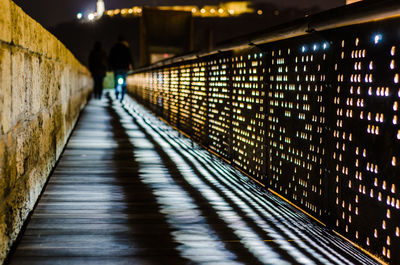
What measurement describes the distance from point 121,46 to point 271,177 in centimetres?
1683

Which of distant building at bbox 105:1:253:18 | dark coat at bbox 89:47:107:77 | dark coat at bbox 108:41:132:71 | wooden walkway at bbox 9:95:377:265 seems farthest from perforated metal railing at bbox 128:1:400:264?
distant building at bbox 105:1:253:18

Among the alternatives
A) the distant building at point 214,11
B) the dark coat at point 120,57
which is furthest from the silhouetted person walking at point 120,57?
the distant building at point 214,11

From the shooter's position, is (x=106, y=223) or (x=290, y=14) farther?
(x=290, y=14)

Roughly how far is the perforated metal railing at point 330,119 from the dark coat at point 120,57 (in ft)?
48.6

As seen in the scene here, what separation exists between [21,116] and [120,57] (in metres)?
17.7

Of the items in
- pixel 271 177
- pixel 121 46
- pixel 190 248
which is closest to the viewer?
pixel 190 248

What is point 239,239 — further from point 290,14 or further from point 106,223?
point 290,14

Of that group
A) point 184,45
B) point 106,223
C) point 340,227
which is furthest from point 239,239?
point 184,45

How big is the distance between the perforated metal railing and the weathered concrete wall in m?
1.97

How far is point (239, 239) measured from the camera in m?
3.90

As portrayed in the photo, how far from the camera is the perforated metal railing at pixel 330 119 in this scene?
313 centimetres

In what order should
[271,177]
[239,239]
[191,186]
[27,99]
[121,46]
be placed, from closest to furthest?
[239,239]
[27,99]
[271,177]
[191,186]
[121,46]

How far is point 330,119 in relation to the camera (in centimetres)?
393

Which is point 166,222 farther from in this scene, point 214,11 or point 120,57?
point 214,11
